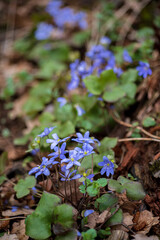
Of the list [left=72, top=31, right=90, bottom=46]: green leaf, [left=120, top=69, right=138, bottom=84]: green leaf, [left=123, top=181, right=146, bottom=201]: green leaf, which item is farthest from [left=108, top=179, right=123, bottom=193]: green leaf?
[left=72, top=31, right=90, bottom=46]: green leaf

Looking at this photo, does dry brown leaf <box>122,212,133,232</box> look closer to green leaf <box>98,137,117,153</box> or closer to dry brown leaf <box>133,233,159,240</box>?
dry brown leaf <box>133,233,159,240</box>

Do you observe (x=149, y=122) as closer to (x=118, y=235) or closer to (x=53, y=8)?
(x=118, y=235)

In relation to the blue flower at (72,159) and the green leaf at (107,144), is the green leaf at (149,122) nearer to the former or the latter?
the green leaf at (107,144)

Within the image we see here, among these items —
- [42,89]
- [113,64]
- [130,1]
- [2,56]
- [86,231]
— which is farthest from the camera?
[2,56]

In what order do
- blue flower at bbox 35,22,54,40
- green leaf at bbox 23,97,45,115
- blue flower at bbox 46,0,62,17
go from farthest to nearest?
blue flower at bbox 46,0,62,17, blue flower at bbox 35,22,54,40, green leaf at bbox 23,97,45,115

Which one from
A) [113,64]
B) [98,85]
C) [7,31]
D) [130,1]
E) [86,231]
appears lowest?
[86,231]

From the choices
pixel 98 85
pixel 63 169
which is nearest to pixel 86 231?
pixel 63 169

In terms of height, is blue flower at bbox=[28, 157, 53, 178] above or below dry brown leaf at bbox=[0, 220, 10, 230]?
above

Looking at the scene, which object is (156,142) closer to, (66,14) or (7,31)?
(66,14)
